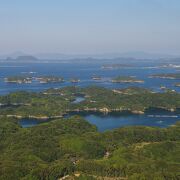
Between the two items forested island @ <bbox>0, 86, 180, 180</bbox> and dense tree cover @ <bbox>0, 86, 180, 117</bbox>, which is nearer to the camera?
forested island @ <bbox>0, 86, 180, 180</bbox>

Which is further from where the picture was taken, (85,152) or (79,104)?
(79,104)

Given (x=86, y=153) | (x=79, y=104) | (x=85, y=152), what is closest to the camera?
(x=86, y=153)

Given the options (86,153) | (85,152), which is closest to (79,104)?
(85,152)

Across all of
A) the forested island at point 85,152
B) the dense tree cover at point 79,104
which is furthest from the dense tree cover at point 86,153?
the dense tree cover at point 79,104

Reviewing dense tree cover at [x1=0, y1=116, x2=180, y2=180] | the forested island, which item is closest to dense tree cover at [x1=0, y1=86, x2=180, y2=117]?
the forested island

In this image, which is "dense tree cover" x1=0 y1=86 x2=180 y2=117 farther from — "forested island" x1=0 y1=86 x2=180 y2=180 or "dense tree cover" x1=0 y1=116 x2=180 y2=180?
"dense tree cover" x1=0 y1=116 x2=180 y2=180

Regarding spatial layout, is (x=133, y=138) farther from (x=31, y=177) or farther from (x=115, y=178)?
(x=31, y=177)

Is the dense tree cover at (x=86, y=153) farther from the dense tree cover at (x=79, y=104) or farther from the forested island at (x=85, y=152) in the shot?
the dense tree cover at (x=79, y=104)

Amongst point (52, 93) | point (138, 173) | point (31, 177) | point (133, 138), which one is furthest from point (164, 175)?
point (52, 93)

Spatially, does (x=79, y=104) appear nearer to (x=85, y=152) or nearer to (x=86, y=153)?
(x=85, y=152)
